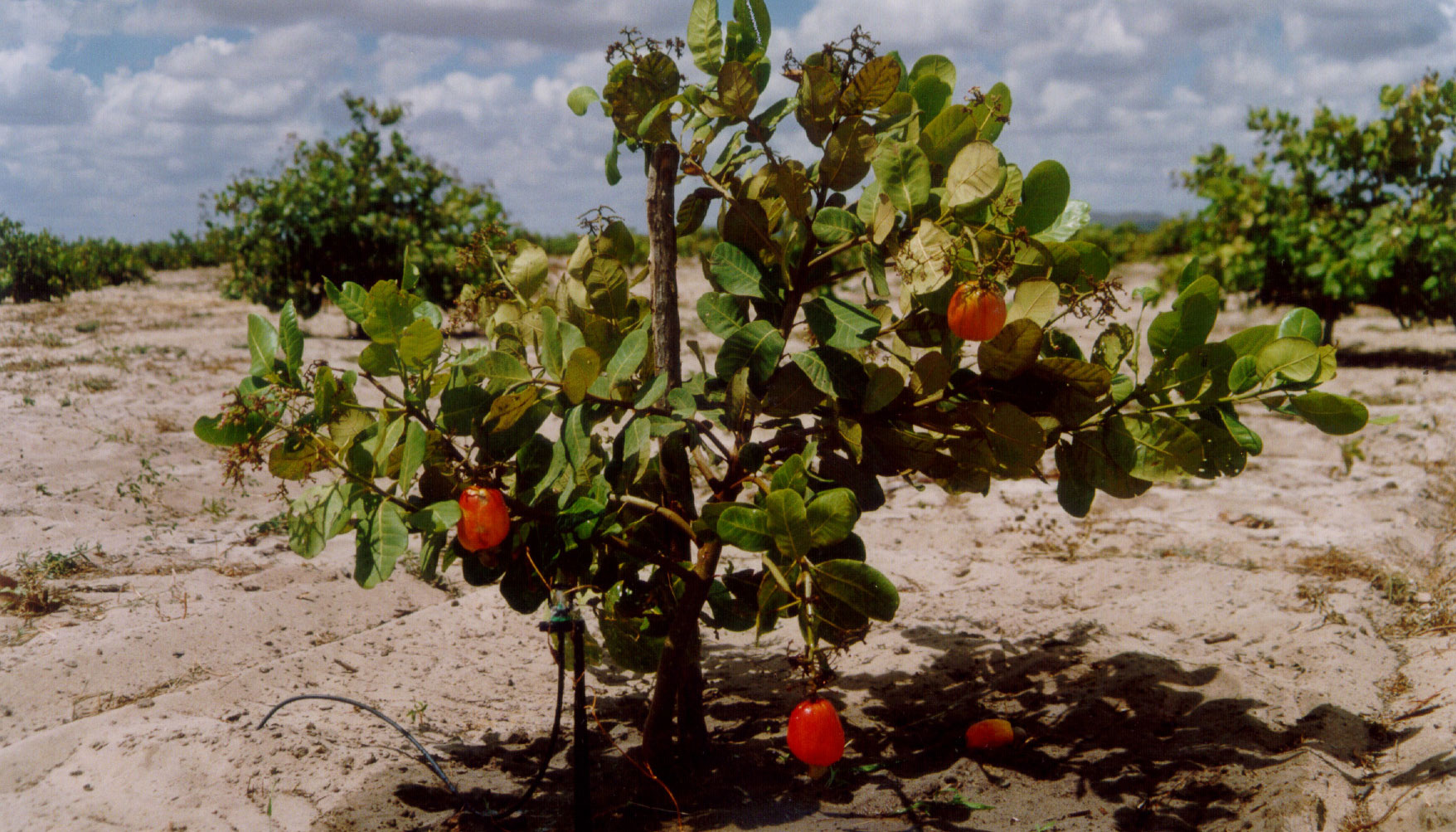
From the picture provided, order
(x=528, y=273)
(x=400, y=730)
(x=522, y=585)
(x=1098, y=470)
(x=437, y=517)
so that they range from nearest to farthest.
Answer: (x=437, y=517) → (x=1098, y=470) → (x=522, y=585) → (x=528, y=273) → (x=400, y=730)

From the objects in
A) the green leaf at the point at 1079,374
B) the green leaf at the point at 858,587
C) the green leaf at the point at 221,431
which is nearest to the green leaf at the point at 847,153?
the green leaf at the point at 1079,374

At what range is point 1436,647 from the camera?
310cm

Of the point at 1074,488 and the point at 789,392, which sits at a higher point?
the point at 789,392

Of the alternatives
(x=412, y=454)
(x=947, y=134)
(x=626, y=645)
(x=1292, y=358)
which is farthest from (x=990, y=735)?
(x=412, y=454)

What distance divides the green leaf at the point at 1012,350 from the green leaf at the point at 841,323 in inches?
8.9

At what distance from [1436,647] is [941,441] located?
215cm

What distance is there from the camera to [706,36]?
2.18m

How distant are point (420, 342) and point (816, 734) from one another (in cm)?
111

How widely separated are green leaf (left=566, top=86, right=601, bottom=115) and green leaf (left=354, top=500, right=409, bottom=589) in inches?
41.4

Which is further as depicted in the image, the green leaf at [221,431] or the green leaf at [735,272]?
the green leaf at [735,272]

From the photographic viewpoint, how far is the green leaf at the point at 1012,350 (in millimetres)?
1923

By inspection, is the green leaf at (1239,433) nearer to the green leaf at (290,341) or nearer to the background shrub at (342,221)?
the green leaf at (290,341)

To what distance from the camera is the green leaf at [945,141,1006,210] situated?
185 centimetres

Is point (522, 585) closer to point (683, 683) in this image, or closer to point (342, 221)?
point (683, 683)
